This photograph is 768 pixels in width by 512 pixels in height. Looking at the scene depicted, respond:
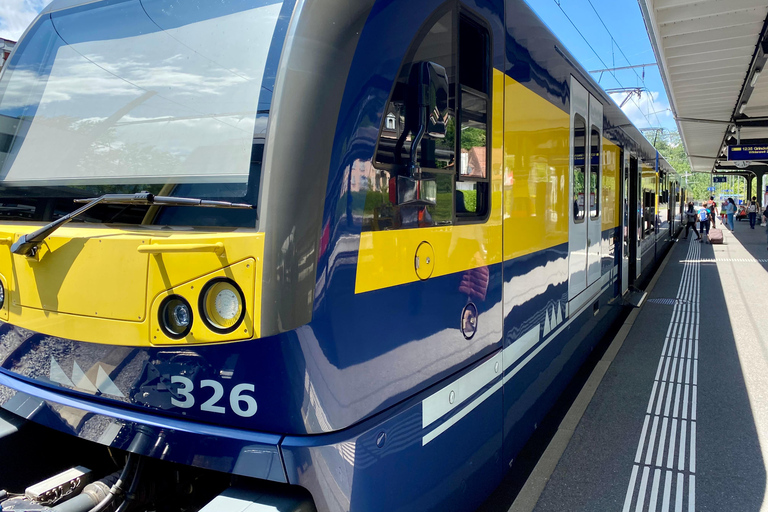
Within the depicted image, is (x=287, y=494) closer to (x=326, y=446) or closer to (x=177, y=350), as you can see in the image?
(x=326, y=446)

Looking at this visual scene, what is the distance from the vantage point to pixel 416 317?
2.13m

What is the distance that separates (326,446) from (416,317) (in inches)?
23.6

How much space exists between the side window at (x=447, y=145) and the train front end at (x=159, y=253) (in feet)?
1.00

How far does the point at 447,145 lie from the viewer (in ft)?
7.55

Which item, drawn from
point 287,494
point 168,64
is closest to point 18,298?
point 168,64

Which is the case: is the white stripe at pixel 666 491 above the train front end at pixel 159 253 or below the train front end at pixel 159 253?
below

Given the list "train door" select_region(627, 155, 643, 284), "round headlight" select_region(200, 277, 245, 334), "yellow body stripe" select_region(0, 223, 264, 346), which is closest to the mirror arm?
"yellow body stripe" select_region(0, 223, 264, 346)

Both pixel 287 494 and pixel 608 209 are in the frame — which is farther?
pixel 608 209

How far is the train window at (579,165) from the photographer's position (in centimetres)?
443

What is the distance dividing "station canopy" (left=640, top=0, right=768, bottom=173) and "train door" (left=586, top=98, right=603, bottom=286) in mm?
3252

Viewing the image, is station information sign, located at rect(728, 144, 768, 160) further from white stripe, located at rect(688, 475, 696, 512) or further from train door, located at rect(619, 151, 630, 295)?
white stripe, located at rect(688, 475, 696, 512)

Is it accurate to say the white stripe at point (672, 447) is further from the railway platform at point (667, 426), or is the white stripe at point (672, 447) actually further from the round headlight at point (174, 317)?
the round headlight at point (174, 317)

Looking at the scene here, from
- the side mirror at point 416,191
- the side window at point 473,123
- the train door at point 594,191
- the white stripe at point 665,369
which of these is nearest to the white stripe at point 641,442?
the white stripe at point 665,369

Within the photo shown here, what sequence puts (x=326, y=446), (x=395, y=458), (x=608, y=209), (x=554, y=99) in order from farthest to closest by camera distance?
(x=608, y=209)
(x=554, y=99)
(x=395, y=458)
(x=326, y=446)
